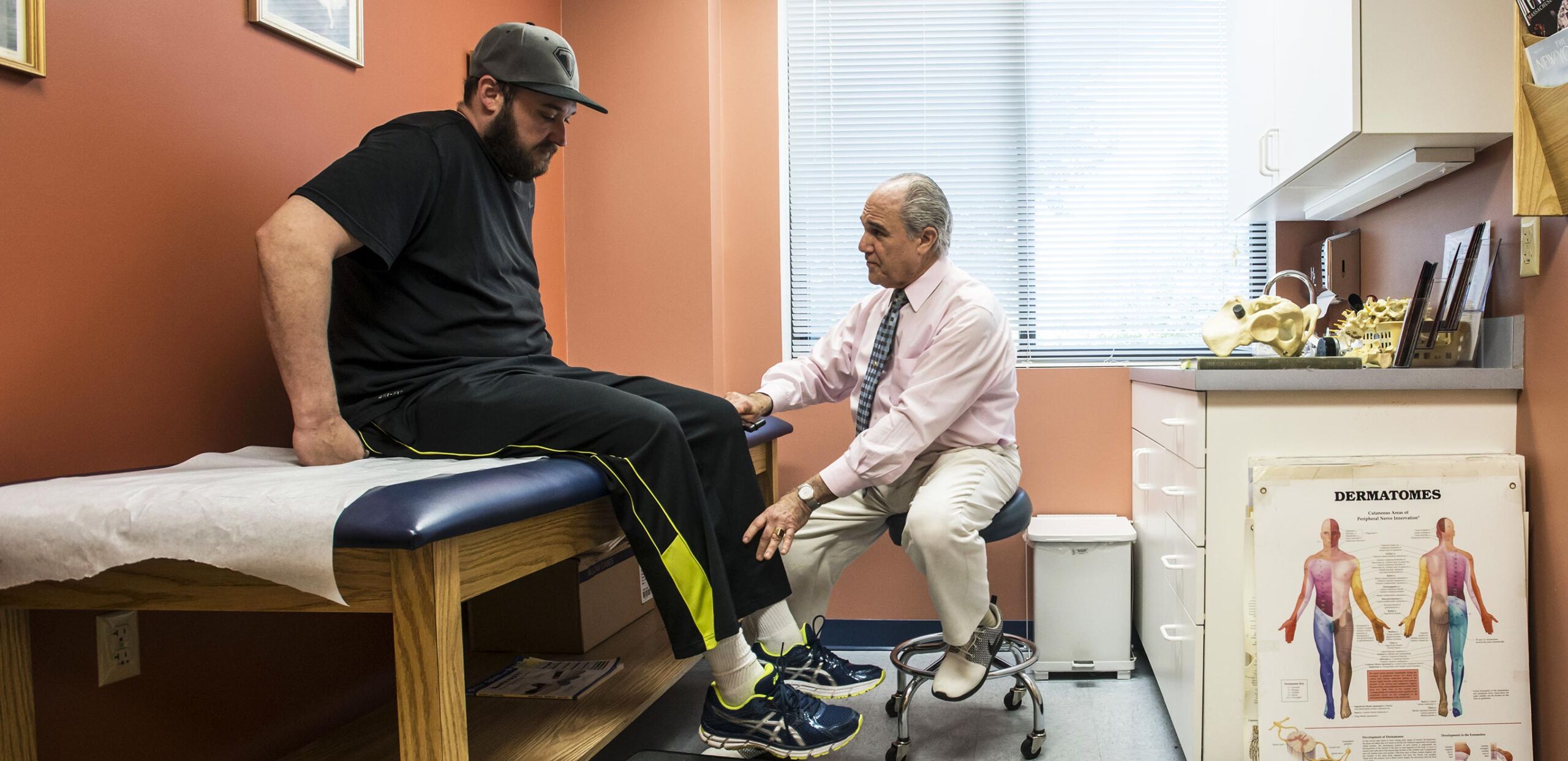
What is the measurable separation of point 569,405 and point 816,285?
1658mm

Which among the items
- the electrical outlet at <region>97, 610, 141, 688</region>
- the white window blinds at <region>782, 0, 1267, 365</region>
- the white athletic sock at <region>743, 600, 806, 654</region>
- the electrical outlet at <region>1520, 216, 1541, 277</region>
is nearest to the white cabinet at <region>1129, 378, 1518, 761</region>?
the electrical outlet at <region>1520, 216, 1541, 277</region>

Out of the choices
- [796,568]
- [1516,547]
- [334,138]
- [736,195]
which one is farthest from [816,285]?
[1516,547]

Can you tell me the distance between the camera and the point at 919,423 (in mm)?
2088

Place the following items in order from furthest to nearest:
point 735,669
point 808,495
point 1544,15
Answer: point 808,495, point 735,669, point 1544,15

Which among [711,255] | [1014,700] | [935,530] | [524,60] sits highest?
[524,60]

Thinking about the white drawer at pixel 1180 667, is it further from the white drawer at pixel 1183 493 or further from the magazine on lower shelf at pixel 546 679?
the magazine on lower shelf at pixel 546 679

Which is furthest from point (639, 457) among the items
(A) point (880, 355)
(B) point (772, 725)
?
(A) point (880, 355)

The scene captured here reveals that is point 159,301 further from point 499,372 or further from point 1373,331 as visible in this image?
point 1373,331

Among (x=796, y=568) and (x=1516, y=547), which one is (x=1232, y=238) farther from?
(x=796, y=568)

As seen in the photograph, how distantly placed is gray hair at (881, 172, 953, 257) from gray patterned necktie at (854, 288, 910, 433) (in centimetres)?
17

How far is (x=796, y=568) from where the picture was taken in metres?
2.24

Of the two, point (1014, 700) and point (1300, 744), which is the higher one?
point (1300, 744)

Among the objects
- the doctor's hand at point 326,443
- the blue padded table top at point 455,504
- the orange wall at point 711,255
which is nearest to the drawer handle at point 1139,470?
the orange wall at point 711,255

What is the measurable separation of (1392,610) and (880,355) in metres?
1.19
